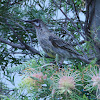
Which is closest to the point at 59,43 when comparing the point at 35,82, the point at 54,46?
the point at 54,46

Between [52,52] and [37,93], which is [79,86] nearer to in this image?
[37,93]

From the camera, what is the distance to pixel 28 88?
284 mm

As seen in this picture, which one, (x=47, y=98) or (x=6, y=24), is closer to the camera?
(x=47, y=98)

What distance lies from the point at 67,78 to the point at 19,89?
0.09 metres

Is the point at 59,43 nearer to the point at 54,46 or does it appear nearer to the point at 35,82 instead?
the point at 54,46

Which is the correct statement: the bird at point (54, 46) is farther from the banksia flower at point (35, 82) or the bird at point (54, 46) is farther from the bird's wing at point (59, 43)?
the banksia flower at point (35, 82)

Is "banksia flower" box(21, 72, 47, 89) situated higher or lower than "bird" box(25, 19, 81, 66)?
lower

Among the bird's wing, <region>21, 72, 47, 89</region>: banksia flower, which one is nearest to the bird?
the bird's wing

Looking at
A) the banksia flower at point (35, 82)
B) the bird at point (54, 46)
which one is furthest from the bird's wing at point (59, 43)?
the banksia flower at point (35, 82)

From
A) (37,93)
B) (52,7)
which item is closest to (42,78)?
(37,93)

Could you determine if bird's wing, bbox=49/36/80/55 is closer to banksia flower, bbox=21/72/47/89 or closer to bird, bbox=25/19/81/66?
bird, bbox=25/19/81/66

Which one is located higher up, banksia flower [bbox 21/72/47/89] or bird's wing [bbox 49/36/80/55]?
bird's wing [bbox 49/36/80/55]

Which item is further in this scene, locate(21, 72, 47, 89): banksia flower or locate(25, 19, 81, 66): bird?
locate(25, 19, 81, 66): bird

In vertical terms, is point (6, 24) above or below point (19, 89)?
above
